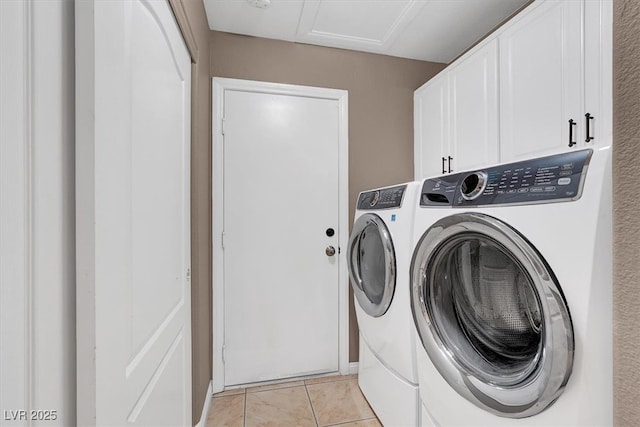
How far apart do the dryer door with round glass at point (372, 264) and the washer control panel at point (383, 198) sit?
0.23 ft

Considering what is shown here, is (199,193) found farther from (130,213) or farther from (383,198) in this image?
(383,198)

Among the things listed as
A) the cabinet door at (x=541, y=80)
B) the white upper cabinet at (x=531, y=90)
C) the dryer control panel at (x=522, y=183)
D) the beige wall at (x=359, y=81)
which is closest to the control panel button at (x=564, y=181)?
the dryer control panel at (x=522, y=183)

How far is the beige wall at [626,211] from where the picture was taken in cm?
46

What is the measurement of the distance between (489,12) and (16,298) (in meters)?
2.38

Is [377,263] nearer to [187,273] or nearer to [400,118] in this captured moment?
[187,273]

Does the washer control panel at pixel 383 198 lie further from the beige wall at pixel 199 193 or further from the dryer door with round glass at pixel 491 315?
the beige wall at pixel 199 193

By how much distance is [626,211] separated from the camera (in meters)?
0.47

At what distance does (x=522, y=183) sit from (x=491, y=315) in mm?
499

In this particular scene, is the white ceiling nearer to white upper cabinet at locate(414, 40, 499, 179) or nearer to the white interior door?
white upper cabinet at locate(414, 40, 499, 179)

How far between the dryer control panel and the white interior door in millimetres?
981

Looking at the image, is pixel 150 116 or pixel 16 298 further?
pixel 150 116

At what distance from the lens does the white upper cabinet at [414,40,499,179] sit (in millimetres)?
1611

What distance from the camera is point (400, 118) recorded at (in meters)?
2.27

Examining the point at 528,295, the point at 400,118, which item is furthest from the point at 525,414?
the point at 400,118
